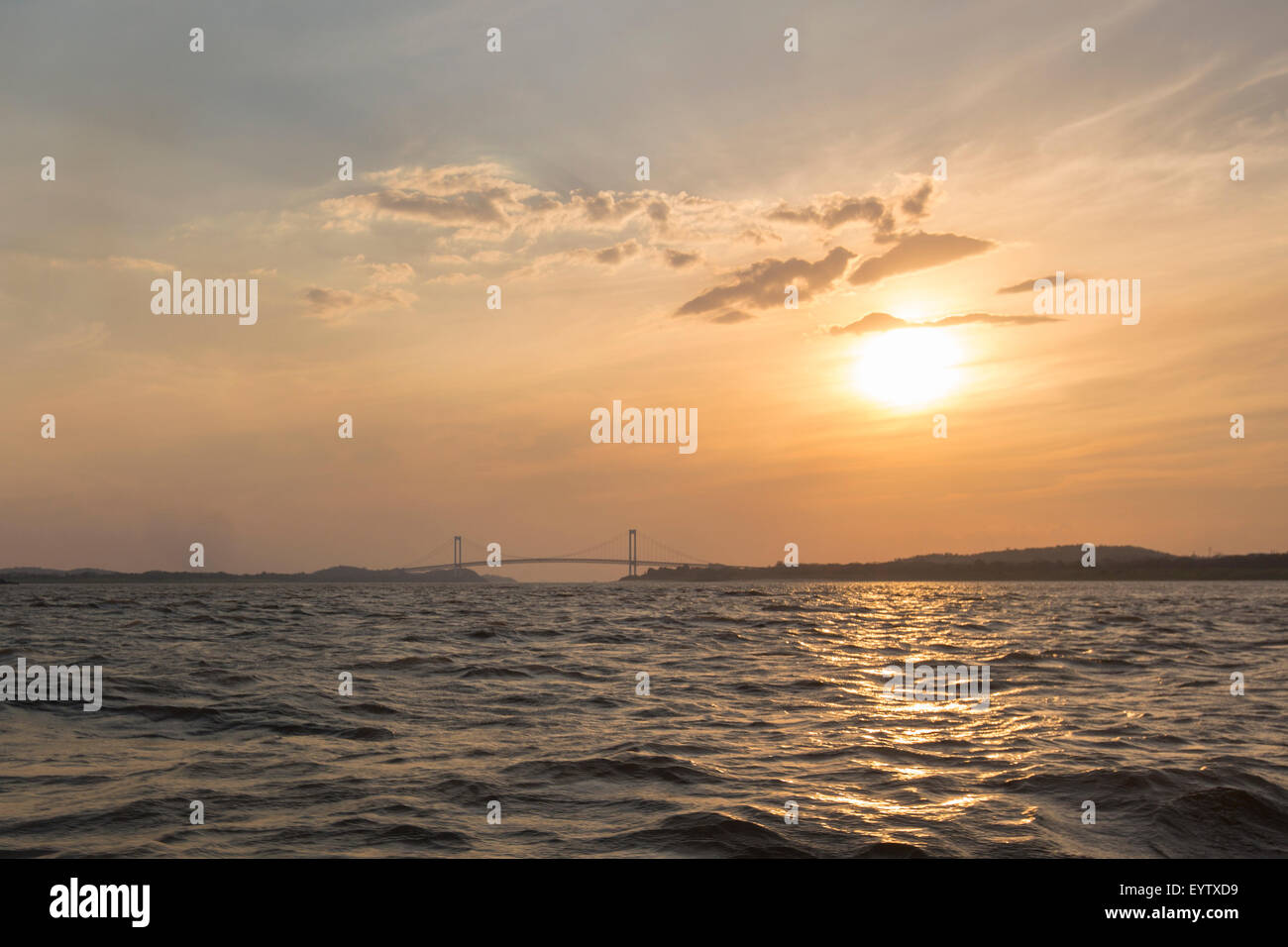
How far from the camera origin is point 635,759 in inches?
451

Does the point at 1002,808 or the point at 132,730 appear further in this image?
the point at 132,730

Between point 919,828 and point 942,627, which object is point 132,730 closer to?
point 919,828

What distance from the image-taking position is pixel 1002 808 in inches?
364

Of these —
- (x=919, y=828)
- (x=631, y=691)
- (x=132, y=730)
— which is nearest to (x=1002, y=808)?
(x=919, y=828)

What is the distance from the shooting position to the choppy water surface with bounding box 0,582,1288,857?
8344mm

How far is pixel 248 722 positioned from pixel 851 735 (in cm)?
949

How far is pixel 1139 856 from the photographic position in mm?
7996

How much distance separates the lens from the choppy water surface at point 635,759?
8.34 metres
